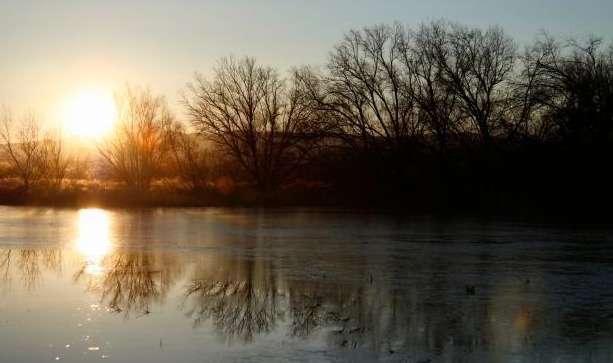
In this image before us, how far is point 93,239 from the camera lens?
73.8 feet

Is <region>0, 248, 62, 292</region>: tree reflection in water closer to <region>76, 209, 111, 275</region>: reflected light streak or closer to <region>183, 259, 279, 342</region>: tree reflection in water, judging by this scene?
<region>76, 209, 111, 275</region>: reflected light streak

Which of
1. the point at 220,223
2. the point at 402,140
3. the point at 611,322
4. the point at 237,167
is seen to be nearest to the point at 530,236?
the point at 220,223

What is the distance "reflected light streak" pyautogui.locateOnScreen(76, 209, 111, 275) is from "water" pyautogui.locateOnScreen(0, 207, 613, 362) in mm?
76

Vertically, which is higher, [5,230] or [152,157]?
[152,157]

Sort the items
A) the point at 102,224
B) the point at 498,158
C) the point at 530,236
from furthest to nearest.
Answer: the point at 498,158 < the point at 102,224 < the point at 530,236

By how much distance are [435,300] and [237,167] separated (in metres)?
40.6

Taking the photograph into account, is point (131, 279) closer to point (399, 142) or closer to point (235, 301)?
point (235, 301)

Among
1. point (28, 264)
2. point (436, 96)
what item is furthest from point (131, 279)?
point (436, 96)

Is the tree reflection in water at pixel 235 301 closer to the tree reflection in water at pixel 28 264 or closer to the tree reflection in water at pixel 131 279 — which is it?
the tree reflection in water at pixel 131 279

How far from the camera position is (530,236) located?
78.8 ft

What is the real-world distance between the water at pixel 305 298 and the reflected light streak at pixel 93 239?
0.25 feet

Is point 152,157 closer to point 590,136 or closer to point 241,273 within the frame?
point 590,136

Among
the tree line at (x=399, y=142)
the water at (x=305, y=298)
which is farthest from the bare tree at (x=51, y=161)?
the water at (x=305, y=298)

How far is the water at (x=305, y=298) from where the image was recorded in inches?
338
